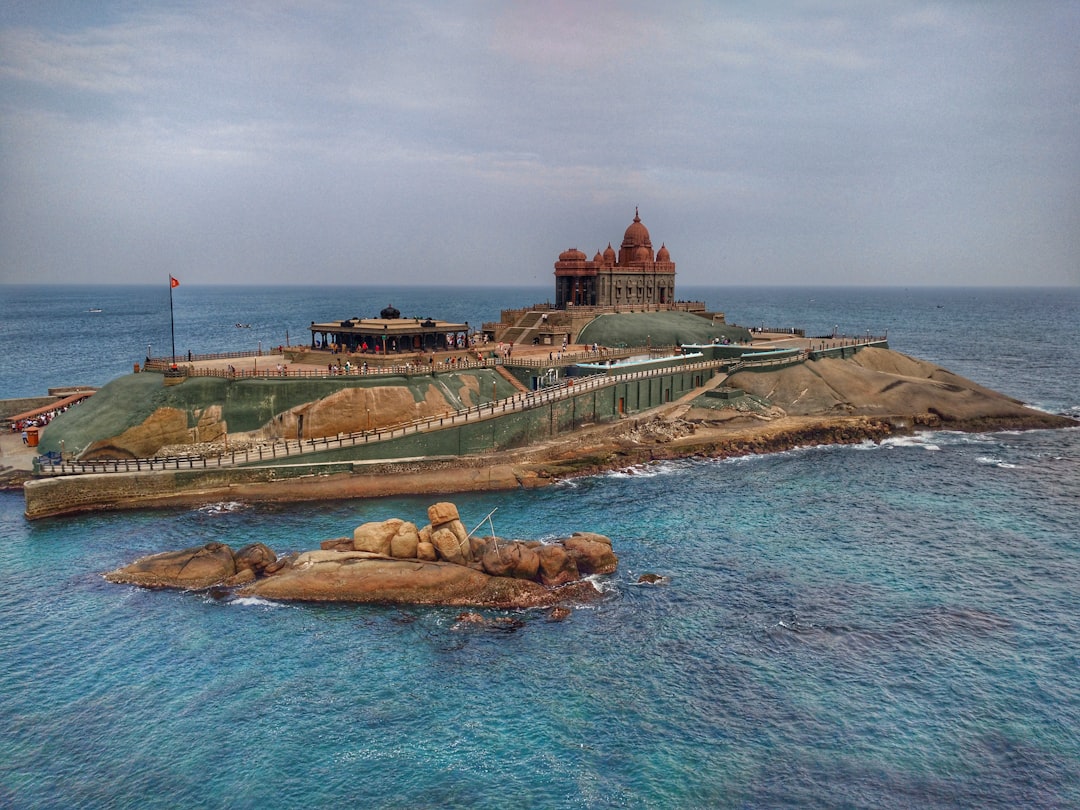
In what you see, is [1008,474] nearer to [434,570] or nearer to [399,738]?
[434,570]

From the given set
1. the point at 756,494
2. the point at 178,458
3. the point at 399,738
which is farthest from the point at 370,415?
the point at 399,738

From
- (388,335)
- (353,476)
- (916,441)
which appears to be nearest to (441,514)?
(353,476)

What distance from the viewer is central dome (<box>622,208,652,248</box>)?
384 ft

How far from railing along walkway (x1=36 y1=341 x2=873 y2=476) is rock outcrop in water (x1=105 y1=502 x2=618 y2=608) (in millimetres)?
15399

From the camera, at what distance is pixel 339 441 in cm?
6303

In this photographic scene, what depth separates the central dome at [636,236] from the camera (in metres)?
117

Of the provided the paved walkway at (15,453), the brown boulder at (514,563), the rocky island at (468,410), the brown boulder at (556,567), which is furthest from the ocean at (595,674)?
the paved walkway at (15,453)

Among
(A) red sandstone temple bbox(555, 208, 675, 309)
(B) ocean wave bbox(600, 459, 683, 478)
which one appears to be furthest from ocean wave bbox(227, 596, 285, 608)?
(A) red sandstone temple bbox(555, 208, 675, 309)

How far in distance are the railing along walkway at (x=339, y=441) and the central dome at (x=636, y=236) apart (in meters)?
41.2

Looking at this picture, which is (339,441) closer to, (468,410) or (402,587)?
(468,410)

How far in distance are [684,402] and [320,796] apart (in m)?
62.8

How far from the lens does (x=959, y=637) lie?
3769 centimetres

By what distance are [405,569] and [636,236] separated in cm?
8441

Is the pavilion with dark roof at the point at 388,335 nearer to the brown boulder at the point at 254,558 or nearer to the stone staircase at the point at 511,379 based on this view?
the stone staircase at the point at 511,379
